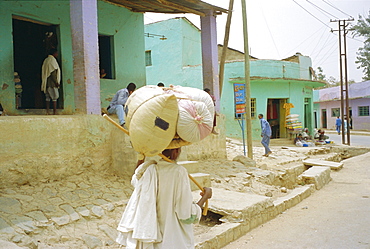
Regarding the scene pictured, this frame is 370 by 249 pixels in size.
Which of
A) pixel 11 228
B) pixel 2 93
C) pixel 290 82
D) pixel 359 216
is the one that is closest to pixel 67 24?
pixel 2 93

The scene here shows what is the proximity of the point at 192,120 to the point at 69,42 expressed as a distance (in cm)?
771

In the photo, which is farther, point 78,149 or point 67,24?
point 67,24

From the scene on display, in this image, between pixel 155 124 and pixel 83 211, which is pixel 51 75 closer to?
pixel 83 211

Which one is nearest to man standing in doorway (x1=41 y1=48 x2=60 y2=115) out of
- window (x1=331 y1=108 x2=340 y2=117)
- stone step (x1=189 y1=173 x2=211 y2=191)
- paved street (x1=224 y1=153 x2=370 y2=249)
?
stone step (x1=189 y1=173 x2=211 y2=191)

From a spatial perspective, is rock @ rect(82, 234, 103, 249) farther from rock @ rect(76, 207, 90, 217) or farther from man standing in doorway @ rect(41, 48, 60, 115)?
man standing in doorway @ rect(41, 48, 60, 115)

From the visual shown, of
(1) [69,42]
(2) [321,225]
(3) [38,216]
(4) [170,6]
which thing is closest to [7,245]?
(3) [38,216]

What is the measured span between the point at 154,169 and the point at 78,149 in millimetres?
3590

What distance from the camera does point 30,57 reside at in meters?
9.87

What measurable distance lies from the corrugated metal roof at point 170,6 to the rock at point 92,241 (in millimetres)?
6575

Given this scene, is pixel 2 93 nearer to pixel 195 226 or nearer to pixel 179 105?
pixel 195 226

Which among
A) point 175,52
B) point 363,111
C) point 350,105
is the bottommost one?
point 363,111

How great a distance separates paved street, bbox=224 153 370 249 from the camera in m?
4.54

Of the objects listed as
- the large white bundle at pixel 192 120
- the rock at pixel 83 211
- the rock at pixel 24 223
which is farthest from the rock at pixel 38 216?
the large white bundle at pixel 192 120

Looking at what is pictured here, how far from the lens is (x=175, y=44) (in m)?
19.5
